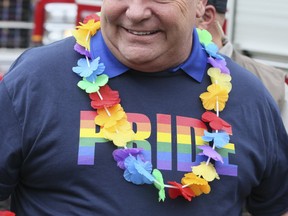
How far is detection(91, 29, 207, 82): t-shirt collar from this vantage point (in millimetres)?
2637

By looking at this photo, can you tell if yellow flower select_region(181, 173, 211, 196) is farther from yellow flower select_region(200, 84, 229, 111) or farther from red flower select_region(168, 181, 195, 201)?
yellow flower select_region(200, 84, 229, 111)

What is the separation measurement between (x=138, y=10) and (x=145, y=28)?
7cm

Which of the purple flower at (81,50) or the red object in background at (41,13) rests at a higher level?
the purple flower at (81,50)

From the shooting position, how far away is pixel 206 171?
8.59ft

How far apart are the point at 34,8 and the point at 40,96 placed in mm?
5499

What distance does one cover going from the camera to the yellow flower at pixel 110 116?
254 cm

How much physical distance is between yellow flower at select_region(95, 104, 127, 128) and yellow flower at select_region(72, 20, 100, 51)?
0.84 ft

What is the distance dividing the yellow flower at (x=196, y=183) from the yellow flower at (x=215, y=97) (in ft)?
0.87

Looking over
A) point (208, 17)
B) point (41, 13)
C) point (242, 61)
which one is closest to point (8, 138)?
point (208, 17)

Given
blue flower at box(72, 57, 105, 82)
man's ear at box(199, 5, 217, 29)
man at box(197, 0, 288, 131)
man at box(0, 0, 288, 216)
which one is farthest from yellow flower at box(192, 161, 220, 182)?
man's ear at box(199, 5, 217, 29)

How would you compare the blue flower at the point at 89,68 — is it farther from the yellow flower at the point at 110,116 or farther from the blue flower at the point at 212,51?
the blue flower at the point at 212,51

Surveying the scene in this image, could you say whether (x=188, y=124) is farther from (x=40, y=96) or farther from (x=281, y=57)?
(x=281, y=57)

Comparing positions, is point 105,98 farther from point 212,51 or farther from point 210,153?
point 212,51

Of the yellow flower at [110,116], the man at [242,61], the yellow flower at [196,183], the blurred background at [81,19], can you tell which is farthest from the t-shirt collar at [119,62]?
the blurred background at [81,19]
